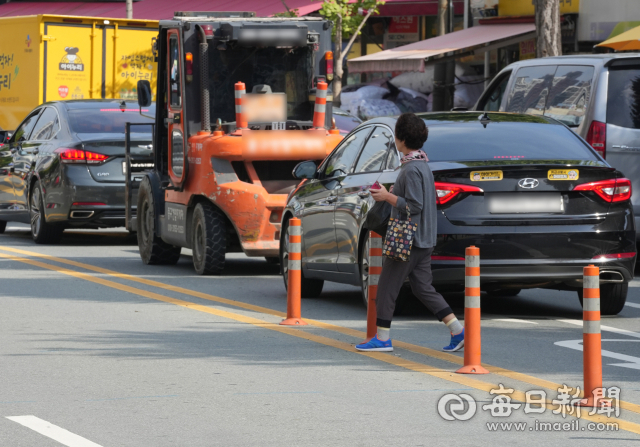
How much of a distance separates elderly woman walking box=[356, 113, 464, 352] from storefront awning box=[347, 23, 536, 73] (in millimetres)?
16905

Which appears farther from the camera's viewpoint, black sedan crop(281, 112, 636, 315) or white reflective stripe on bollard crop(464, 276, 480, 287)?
black sedan crop(281, 112, 636, 315)

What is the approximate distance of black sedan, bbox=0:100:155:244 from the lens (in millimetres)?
15844

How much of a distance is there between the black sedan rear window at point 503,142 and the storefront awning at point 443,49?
48.5 ft

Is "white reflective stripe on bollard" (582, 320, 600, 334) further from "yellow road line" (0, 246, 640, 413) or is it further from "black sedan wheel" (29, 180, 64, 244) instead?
"black sedan wheel" (29, 180, 64, 244)

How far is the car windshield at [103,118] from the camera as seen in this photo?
16.4 meters

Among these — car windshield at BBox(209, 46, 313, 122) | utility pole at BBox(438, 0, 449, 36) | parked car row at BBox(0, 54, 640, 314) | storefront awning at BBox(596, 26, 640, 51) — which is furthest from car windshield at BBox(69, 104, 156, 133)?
utility pole at BBox(438, 0, 449, 36)

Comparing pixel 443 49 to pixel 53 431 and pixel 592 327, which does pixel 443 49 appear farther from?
pixel 53 431

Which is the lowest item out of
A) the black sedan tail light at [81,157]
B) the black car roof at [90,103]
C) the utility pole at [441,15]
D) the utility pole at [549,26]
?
the black sedan tail light at [81,157]

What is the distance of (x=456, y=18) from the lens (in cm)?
3291

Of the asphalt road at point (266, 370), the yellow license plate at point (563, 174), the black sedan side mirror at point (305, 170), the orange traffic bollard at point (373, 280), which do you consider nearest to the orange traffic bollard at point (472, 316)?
the asphalt road at point (266, 370)

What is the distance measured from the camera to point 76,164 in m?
15.9

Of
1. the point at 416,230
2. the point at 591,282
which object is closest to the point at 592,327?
the point at 591,282

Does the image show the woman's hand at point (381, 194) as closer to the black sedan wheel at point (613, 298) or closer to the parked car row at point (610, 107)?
the black sedan wheel at point (613, 298)

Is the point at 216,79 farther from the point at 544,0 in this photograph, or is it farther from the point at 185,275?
the point at 544,0
